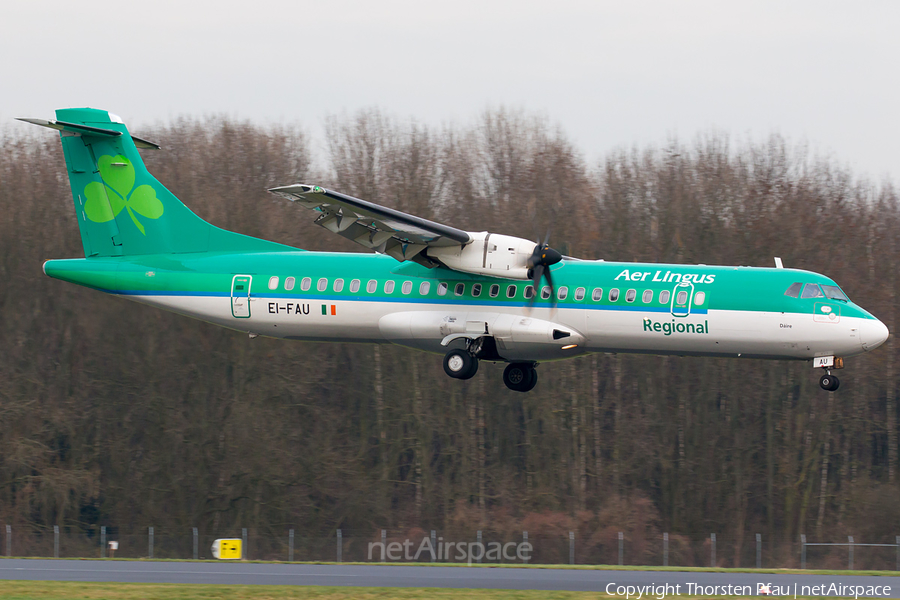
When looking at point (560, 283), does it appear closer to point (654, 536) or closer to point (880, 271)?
point (654, 536)

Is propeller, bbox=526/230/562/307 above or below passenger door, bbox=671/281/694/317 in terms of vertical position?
above

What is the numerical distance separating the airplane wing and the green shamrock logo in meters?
5.94

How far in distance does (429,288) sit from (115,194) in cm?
869

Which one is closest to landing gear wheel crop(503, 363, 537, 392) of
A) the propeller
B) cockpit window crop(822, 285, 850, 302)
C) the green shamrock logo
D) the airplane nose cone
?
the propeller

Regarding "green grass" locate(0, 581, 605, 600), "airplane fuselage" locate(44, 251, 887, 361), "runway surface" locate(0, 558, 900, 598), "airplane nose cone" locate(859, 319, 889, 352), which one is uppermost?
"airplane fuselage" locate(44, 251, 887, 361)

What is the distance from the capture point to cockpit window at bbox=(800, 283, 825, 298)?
22219 millimetres

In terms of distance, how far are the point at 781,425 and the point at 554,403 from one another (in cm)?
834

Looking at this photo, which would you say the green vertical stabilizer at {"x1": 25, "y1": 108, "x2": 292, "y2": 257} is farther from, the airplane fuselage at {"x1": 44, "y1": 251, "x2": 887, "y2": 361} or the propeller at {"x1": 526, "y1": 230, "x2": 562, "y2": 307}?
the propeller at {"x1": 526, "y1": 230, "x2": 562, "y2": 307}

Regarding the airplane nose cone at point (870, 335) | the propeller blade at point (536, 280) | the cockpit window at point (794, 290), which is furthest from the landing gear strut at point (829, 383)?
the propeller blade at point (536, 280)

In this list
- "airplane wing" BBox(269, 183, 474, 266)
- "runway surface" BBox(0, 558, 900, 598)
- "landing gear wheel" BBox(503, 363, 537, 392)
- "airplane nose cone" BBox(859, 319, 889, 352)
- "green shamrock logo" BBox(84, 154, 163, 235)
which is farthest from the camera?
"green shamrock logo" BBox(84, 154, 163, 235)

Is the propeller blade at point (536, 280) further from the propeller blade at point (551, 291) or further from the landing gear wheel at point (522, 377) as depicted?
the landing gear wheel at point (522, 377)

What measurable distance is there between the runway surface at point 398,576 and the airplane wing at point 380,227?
24.2 ft

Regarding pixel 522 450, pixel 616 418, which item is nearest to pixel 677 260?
pixel 616 418

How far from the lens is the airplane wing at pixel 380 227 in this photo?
72.8 feet
